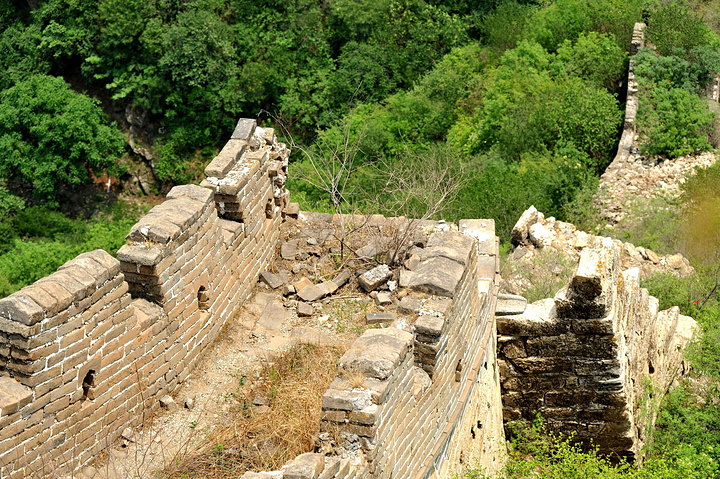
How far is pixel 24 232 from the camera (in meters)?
25.0

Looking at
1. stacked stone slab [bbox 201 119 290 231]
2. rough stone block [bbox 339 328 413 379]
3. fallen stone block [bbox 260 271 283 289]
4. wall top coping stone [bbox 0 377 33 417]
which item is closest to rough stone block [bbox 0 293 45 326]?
wall top coping stone [bbox 0 377 33 417]

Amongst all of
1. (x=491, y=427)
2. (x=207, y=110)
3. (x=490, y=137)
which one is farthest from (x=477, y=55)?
(x=491, y=427)

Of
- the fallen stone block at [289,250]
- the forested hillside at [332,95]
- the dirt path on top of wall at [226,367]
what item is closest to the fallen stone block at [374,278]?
the dirt path on top of wall at [226,367]

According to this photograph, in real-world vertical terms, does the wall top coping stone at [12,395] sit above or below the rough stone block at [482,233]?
above

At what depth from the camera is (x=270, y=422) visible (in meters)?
6.77

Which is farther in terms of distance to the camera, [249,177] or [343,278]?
[343,278]

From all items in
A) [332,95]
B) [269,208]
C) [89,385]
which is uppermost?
[269,208]

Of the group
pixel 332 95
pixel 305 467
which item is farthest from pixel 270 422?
pixel 332 95

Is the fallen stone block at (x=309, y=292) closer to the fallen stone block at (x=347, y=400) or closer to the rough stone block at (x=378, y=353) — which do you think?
the rough stone block at (x=378, y=353)

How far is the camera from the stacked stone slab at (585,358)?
922cm

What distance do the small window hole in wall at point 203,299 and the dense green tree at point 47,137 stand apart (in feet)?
61.9

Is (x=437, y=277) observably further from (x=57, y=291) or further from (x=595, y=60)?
(x=595, y=60)

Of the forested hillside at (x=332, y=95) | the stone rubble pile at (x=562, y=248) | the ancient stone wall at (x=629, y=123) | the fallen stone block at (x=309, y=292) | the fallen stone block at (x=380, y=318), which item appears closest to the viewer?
the fallen stone block at (x=380, y=318)

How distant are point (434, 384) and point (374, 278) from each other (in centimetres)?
169
